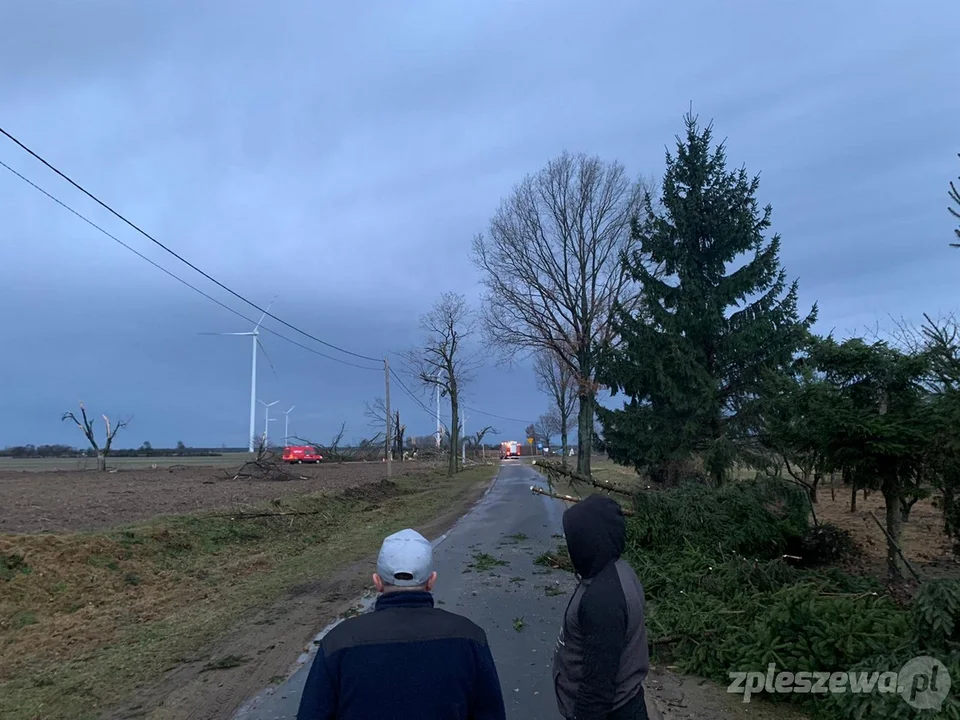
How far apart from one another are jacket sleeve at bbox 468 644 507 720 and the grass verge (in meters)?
4.41

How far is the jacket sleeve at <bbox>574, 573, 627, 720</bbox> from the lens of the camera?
10.1 ft

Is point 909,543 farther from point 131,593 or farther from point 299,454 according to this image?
point 299,454

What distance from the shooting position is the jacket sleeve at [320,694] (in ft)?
7.98

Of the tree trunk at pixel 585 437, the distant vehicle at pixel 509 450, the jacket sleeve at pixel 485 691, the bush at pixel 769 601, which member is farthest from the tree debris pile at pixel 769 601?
the distant vehicle at pixel 509 450

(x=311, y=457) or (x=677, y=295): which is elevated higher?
(x=677, y=295)

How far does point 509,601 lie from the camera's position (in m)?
9.12

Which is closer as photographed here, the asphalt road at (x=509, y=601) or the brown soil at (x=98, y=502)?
the asphalt road at (x=509, y=601)

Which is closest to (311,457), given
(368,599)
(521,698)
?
(368,599)

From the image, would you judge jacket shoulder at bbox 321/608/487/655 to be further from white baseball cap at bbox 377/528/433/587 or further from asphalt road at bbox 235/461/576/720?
asphalt road at bbox 235/461/576/720

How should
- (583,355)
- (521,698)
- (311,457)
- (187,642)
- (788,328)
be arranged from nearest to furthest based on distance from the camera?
(521,698), (187,642), (788,328), (583,355), (311,457)

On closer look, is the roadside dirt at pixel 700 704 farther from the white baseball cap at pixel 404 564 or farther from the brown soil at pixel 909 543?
the brown soil at pixel 909 543

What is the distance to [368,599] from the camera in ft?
30.0

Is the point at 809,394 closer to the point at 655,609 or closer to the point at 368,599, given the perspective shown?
the point at 655,609

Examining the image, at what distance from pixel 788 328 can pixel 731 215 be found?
383cm
